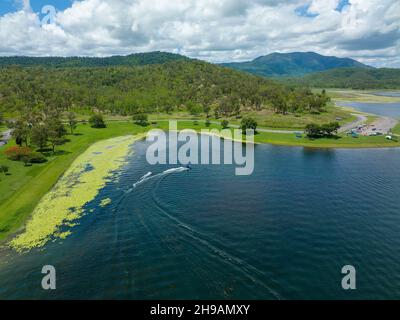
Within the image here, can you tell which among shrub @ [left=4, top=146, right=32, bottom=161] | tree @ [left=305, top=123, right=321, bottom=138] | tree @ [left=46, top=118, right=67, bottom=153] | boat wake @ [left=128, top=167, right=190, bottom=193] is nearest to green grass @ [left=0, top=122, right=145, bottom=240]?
shrub @ [left=4, top=146, right=32, bottom=161]

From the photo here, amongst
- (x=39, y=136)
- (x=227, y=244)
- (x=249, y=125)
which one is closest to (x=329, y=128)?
(x=249, y=125)

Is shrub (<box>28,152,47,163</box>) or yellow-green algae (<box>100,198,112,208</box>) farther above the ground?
shrub (<box>28,152,47,163</box>)

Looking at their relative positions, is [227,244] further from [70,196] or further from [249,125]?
[249,125]

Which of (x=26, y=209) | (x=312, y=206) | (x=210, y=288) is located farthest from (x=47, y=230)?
(x=312, y=206)

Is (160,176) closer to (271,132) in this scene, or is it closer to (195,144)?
(195,144)

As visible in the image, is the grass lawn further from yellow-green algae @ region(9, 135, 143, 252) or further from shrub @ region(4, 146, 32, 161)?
yellow-green algae @ region(9, 135, 143, 252)

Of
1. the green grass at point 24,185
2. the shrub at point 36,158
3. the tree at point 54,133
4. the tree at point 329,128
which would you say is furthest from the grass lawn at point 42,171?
the tree at point 329,128

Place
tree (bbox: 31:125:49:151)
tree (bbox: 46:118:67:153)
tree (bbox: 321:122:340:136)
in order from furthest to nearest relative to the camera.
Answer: tree (bbox: 321:122:340:136), tree (bbox: 46:118:67:153), tree (bbox: 31:125:49:151)
